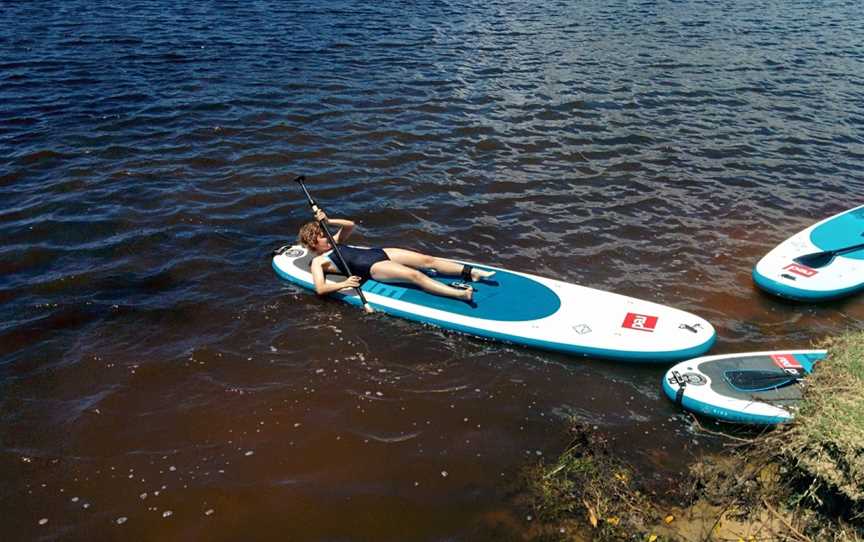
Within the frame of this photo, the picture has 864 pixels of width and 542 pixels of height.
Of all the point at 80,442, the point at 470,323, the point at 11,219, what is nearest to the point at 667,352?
the point at 470,323

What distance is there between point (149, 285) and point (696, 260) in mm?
7189

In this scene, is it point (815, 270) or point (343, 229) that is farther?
point (343, 229)

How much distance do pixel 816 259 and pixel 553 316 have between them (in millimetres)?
→ 3708

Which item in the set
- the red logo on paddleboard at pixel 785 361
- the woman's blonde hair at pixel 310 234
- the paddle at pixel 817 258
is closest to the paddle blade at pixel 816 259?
the paddle at pixel 817 258

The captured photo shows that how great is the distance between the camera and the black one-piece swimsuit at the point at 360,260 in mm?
8164

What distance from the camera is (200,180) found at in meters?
10.7

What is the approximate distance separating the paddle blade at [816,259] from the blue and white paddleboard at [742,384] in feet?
6.95

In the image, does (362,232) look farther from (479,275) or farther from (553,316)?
(553,316)

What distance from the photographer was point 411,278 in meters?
7.91

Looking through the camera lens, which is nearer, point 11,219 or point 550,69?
point 11,219

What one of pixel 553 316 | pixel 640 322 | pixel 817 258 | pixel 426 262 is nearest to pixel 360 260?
pixel 426 262

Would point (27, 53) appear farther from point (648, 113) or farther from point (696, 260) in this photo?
point (696, 260)

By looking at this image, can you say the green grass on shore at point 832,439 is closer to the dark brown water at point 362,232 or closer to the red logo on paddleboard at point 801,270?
the dark brown water at point 362,232

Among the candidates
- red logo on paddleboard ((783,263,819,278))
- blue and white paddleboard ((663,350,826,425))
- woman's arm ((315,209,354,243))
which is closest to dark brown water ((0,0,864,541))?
blue and white paddleboard ((663,350,826,425))
